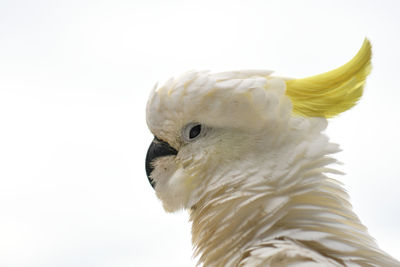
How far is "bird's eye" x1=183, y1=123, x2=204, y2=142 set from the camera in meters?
1.49

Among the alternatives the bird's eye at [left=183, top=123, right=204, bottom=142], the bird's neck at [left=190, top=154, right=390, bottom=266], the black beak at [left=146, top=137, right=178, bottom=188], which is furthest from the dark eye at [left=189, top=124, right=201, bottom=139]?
the bird's neck at [left=190, top=154, right=390, bottom=266]

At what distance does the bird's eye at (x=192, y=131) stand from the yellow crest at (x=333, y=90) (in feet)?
0.96

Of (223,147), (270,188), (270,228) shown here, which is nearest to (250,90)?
(223,147)

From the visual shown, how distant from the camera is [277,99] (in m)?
1.38

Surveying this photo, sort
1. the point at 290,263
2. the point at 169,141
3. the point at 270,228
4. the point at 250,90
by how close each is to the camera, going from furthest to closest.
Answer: the point at 169,141
the point at 250,90
the point at 270,228
the point at 290,263

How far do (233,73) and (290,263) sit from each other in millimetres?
606

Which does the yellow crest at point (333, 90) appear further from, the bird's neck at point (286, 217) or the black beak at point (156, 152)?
the black beak at point (156, 152)

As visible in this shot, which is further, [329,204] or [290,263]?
[329,204]

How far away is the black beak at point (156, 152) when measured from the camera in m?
1.59

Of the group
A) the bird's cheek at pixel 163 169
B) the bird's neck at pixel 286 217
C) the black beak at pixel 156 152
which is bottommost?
the bird's neck at pixel 286 217

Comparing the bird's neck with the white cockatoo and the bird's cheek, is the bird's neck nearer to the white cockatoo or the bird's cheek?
the white cockatoo

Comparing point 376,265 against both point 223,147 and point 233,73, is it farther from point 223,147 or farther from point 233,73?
point 233,73

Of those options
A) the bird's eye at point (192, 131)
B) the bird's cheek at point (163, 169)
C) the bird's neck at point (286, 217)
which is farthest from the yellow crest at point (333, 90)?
the bird's cheek at point (163, 169)

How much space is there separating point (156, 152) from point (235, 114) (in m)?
0.34
